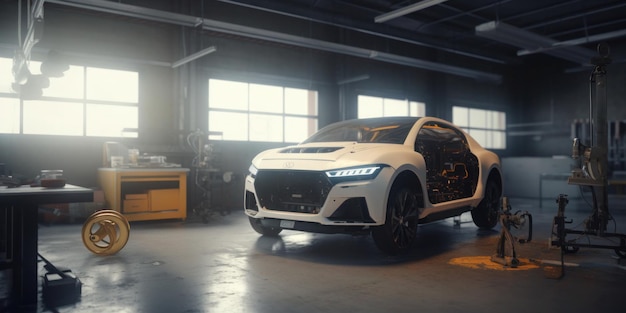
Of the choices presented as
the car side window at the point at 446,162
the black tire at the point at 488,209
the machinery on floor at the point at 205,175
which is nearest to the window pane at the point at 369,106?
the machinery on floor at the point at 205,175

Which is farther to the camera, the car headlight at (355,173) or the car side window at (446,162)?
the car side window at (446,162)

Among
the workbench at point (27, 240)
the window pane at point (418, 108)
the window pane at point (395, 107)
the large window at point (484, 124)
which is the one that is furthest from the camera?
the large window at point (484, 124)

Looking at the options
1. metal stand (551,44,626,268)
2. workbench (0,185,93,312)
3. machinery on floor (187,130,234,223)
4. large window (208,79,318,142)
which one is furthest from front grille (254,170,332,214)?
large window (208,79,318,142)

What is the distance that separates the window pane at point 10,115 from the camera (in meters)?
6.96

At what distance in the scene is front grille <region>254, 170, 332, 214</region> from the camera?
424 cm

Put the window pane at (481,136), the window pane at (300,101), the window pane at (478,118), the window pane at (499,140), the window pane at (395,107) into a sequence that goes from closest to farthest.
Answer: the window pane at (300,101)
the window pane at (395,107)
the window pane at (478,118)
the window pane at (481,136)
the window pane at (499,140)

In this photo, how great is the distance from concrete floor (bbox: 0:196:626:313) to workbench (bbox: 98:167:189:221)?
115cm

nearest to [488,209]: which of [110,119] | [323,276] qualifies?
[323,276]

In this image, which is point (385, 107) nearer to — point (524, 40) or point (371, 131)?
point (524, 40)

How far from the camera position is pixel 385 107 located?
476 inches

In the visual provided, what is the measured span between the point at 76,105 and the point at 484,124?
38.5 ft

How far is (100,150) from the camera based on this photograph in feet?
25.3

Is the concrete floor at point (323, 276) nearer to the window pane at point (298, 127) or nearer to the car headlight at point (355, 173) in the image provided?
the car headlight at point (355, 173)

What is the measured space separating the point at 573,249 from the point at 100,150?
6970 millimetres
